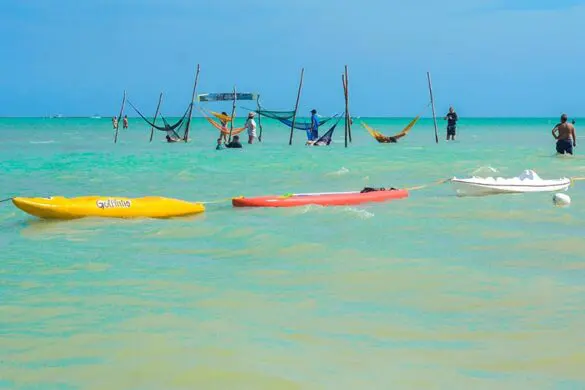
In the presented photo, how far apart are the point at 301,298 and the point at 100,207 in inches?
184

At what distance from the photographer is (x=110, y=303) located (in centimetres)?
558

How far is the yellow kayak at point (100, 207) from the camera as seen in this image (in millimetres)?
9422

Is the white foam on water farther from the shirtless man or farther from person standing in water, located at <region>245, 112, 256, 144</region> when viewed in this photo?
person standing in water, located at <region>245, 112, 256, 144</region>

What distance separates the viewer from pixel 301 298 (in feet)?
18.7

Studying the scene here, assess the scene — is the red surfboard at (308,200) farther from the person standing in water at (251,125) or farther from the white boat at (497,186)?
the person standing in water at (251,125)

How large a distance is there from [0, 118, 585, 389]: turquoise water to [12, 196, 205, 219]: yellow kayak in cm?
19

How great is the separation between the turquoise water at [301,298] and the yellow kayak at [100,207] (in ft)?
0.62

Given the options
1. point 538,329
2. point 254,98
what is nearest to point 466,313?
point 538,329

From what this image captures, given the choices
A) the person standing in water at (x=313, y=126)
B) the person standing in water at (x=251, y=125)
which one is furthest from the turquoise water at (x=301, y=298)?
the person standing in water at (x=251, y=125)

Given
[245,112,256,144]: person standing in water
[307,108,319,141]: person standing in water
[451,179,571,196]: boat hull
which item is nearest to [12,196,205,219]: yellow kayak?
[451,179,571,196]: boat hull

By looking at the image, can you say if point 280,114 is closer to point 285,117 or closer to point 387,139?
point 285,117

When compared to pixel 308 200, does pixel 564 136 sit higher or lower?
higher

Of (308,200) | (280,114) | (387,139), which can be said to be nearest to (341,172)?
(308,200)

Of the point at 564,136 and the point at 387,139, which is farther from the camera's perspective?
the point at 387,139
